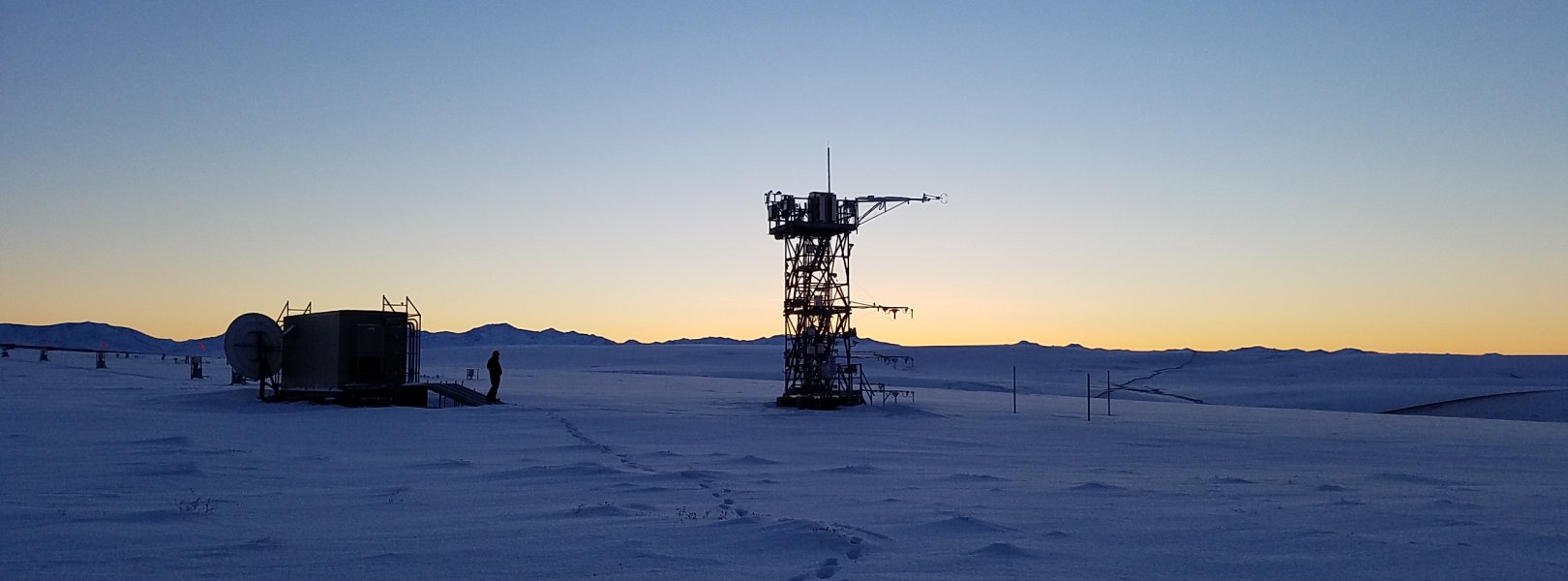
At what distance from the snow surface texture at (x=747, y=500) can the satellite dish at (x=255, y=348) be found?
20.4 ft

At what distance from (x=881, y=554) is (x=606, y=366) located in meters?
98.4

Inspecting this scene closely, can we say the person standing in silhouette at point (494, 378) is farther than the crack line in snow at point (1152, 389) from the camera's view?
No

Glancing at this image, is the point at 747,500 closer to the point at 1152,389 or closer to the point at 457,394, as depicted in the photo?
the point at 457,394

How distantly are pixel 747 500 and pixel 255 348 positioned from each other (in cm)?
2548

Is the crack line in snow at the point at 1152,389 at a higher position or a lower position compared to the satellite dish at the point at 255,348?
lower

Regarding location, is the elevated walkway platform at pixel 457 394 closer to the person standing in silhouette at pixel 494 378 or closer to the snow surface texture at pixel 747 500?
the person standing in silhouette at pixel 494 378

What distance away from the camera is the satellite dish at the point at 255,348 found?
33062 mm

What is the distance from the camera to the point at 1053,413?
35031mm

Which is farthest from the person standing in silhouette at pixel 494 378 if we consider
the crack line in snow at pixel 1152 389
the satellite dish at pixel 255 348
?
the crack line in snow at pixel 1152 389

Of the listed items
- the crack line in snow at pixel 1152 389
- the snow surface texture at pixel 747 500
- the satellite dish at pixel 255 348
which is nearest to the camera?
the snow surface texture at pixel 747 500

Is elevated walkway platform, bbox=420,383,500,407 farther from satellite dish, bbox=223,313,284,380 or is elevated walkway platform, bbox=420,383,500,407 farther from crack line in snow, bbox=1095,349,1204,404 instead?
crack line in snow, bbox=1095,349,1204,404

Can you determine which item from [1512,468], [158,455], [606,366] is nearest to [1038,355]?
[606,366]

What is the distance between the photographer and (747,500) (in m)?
12.5

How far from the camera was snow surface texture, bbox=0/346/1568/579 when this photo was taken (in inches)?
349
